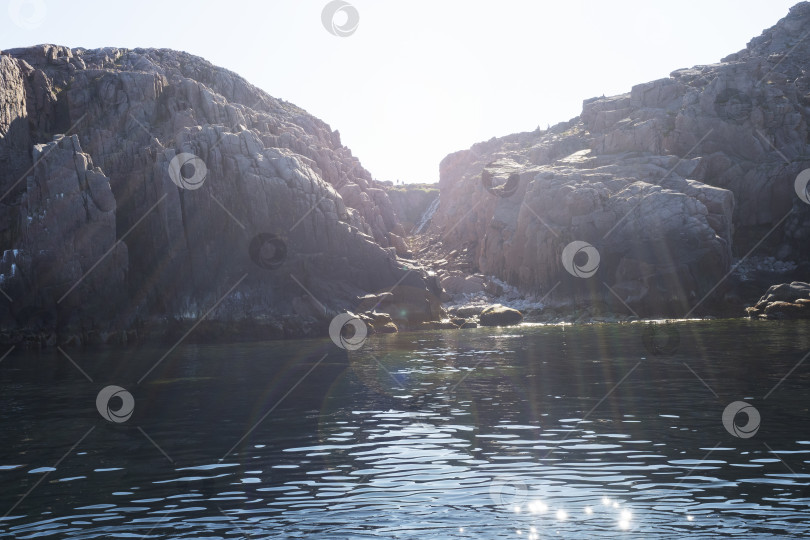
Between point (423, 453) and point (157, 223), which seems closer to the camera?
point (423, 453)

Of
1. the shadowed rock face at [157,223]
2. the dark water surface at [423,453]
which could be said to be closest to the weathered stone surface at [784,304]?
the dark water surface at [423,453]

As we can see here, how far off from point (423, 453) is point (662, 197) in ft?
262

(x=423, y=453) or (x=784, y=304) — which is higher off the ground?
(x=784, y=304)

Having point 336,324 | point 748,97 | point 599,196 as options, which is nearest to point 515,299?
point 599,196

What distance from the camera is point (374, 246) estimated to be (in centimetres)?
9338

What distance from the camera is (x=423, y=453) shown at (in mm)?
20141

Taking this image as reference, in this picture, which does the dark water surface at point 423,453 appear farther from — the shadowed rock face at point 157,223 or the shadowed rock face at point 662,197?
the shadowed rock face at point 662,197

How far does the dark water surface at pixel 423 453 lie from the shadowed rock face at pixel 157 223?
36.2 meters

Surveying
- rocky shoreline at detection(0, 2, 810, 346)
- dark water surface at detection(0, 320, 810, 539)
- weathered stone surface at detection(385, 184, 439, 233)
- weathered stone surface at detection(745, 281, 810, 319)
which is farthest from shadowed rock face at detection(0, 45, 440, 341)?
weathered stone surface at detection(385, 184, 439, 233)

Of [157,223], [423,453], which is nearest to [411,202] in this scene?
[157,223]

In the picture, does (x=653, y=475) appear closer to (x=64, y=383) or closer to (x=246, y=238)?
(x=64, y=383)

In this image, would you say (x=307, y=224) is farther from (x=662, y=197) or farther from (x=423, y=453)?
(x=423, y=453)

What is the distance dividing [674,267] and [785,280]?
16.4m

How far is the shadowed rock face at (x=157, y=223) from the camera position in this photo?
7625 cm
